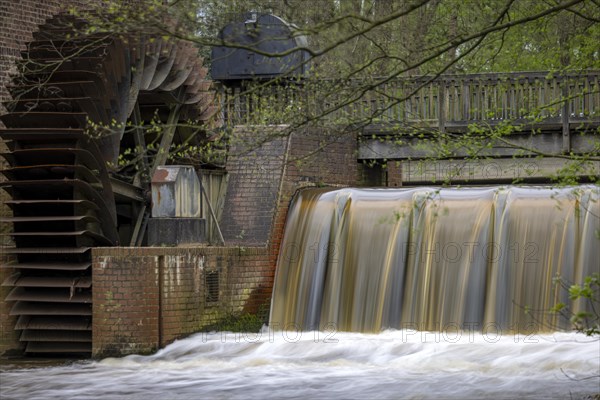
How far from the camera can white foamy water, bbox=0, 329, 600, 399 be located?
10273 mm

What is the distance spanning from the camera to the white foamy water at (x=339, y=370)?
33.7 feet

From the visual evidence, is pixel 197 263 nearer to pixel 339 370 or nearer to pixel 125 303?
pixel 125 303

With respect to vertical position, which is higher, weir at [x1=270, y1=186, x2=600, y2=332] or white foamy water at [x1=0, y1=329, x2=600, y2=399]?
weir at [x1=270, y1=186, x2=600, y2=332]

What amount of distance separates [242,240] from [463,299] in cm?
339

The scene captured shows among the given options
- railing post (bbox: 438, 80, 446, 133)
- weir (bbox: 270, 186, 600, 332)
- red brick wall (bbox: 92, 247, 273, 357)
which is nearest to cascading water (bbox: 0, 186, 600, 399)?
weir (bbox: 270, 186, 600, 332)

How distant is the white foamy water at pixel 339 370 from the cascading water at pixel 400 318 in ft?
0.07

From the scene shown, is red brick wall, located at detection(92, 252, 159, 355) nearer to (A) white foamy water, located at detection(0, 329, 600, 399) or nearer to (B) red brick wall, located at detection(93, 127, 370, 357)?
(B) red brick wall, located at detection(93, 127, 370, 357)

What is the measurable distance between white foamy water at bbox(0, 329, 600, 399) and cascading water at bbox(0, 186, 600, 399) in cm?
2

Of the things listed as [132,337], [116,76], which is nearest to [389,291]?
[132,337]

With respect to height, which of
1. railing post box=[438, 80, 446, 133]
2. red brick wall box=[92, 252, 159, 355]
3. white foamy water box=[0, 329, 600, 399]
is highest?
railing post box=[438, 80, 446, 133]

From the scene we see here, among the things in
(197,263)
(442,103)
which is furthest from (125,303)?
(442,103)

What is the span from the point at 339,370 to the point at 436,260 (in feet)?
9.69

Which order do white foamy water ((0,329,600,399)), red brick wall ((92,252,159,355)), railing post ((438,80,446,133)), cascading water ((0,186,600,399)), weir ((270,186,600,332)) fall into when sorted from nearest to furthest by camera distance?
1. white foamy water ((0,329,600,399))
2. cascading water ((0,186,600,399))
3. red brick wall ((92,252,159,355))
4. weir ((270,186,600,332))
5. railing post ((438,80,446,133))

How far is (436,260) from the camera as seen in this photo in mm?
14023
